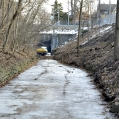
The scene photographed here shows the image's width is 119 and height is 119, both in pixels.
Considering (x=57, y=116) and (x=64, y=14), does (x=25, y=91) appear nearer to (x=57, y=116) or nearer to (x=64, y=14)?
(x=57, y=116)

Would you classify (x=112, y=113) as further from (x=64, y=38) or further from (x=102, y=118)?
(x=64, y=38)

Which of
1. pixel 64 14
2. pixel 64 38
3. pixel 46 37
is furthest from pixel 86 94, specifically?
pixel 64 14

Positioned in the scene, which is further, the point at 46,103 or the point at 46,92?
the point at 46,92

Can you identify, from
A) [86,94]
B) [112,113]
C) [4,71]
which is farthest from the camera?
[4,71]

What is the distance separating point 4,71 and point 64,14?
293 ft

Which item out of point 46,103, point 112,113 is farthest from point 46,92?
point 112,113

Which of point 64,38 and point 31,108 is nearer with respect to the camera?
point 31,108

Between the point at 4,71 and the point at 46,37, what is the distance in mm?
72305

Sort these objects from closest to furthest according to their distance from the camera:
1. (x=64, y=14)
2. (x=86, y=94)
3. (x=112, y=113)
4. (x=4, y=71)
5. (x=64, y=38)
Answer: (x=112, y=113)
(x=86, y=94)
(x=4, y=71)
(x=64, y=38)
(x=64, y=14)

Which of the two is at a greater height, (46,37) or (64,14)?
(64,14)

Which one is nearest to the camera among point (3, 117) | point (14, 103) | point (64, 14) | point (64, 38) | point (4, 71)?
point (3, 117)

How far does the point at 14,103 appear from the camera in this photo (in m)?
10.8

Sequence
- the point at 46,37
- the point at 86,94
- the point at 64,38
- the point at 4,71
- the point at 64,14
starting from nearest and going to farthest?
the point at 86,94
the point at 4,71
the point at 64,38
the point at 46,37
the point at 64,14

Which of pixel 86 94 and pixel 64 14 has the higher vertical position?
pixel 64 14
